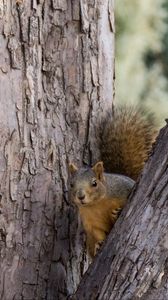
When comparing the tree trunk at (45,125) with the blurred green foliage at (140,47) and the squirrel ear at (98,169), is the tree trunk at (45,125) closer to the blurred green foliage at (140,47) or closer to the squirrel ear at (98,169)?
the squirrel ear at (98,169)

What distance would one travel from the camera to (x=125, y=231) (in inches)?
127

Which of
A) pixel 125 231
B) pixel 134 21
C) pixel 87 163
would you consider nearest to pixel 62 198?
pixel 87 163

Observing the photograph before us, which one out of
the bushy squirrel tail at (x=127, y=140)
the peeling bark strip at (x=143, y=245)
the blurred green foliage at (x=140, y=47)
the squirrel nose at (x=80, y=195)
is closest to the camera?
the peeling bark strip at (x=143, y=245)

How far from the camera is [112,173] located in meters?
3.75

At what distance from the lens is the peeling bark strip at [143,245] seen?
125 inches

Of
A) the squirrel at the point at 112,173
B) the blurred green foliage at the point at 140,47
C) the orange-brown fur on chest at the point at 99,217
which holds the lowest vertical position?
the blurred green foliage at the point at 140,47

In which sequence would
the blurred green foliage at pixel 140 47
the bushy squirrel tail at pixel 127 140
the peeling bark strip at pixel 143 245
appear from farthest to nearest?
the blurred green foliage at pixel 140 47
the bushy squirrel tail at pixel 127 140
the peeling bark strip at pixel 143 245

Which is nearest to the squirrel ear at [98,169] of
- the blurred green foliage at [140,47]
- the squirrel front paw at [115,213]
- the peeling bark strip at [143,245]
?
the squirrel front paw at [115,213]

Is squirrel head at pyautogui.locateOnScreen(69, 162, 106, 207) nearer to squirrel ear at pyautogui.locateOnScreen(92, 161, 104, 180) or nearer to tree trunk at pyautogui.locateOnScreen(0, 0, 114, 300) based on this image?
squirrel ear at pyautogui.locateOnScreen(92, 161, 104, 180)

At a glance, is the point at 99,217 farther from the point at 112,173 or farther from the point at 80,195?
the point at 112,173

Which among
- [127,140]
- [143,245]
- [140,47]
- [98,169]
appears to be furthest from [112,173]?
[140,47]

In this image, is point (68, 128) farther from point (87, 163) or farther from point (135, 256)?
point (135, 256)

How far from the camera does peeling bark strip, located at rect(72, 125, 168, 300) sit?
10.4 feet

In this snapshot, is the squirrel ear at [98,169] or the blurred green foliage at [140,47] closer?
the squirrel ear at [98,169]
